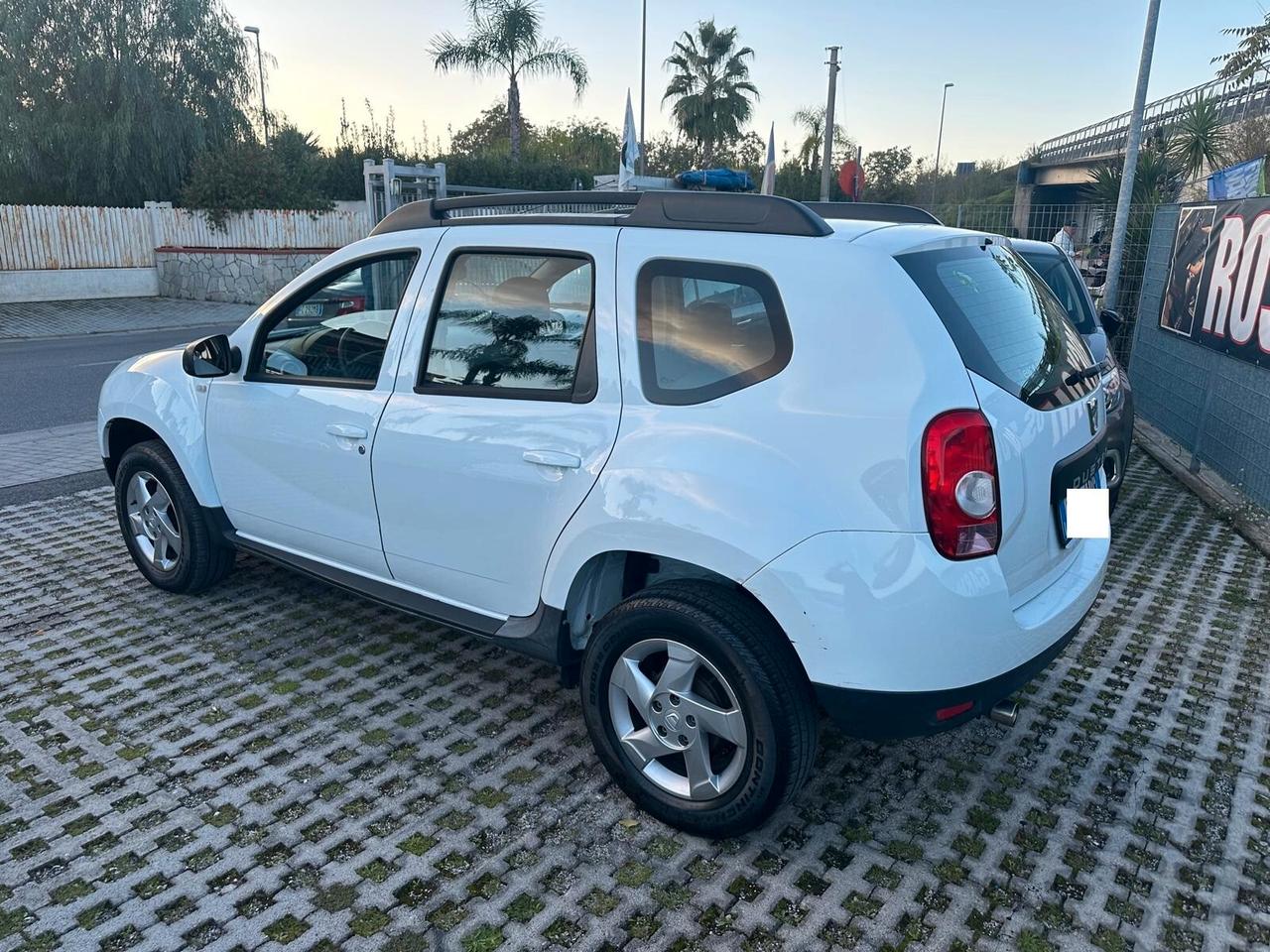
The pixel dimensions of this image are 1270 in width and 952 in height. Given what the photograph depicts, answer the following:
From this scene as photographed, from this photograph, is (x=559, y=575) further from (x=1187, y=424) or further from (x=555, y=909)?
(x=1187, y=424)

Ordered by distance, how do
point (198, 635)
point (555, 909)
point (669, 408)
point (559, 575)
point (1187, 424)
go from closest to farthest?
1. point (555, 909)
2. point (669, 408)
3. point (559, 575)
4. point (198, 635)
5. point (1187, 424)

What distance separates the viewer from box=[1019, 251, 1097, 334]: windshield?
19.3 feet

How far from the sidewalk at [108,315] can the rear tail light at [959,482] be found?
18.4 meters

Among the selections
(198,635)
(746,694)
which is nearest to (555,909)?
(746,694)

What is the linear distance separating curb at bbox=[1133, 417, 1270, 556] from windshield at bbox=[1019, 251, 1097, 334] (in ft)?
4.93

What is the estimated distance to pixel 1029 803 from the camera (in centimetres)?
300

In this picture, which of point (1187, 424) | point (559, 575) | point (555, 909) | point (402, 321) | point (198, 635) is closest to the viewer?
point (555, 909)

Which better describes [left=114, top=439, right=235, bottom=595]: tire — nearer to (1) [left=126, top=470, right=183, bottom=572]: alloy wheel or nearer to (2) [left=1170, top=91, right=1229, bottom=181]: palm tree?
(1) [left=126, top=470, right=183, bottom=572]: alloy wheel

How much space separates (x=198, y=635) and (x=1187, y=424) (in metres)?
7.36

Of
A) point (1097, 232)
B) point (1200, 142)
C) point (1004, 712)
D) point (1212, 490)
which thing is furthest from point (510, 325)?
point (1200, 142)

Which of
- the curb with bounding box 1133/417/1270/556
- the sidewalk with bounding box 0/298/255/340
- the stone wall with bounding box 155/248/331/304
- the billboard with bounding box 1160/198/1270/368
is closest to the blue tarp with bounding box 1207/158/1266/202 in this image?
the billboard with bounding box 1160/198/1270/368

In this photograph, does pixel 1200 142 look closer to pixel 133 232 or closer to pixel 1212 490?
pixel 1212 490

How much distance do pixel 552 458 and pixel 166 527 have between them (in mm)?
2581

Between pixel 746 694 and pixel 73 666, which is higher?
pixel 746 694
